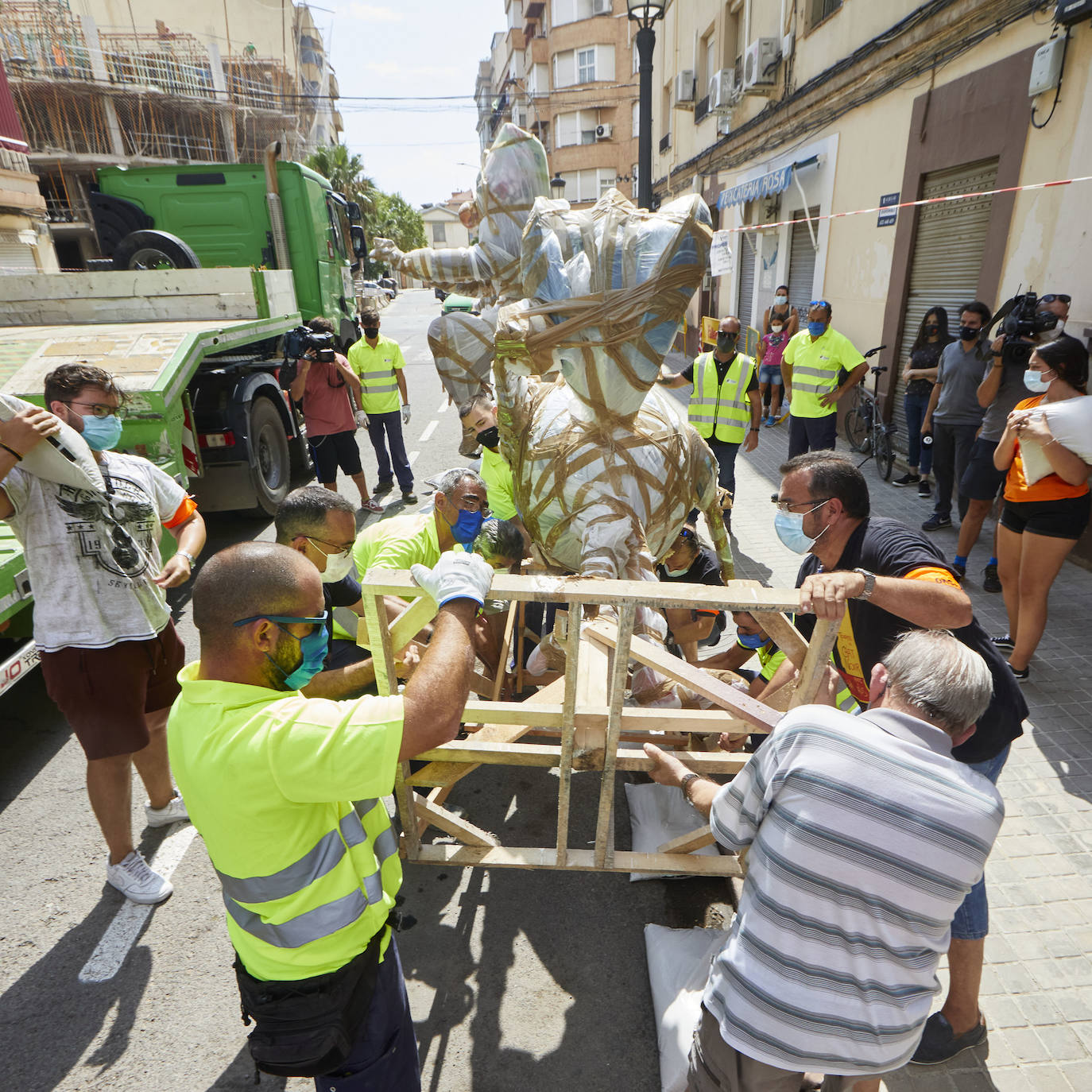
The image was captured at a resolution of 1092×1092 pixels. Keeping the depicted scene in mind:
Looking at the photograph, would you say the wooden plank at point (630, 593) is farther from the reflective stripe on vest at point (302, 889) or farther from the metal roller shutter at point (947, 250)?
the metal roller shutter at point (947, 250)

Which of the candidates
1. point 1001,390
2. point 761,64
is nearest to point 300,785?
point 1001,390

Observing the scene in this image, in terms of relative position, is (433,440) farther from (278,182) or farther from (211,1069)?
(211,1069)

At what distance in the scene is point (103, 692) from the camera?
2.84 metres

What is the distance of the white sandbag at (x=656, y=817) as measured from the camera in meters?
3.11

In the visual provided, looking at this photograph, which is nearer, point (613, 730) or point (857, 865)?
point (857, 865)

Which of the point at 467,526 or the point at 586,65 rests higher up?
the point at 586,65

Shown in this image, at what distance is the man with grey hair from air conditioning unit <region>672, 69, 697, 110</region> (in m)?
17.9

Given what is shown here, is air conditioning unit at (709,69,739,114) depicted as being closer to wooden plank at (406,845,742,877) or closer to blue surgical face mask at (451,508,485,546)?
blue surgical face mask at (451,508,485,546)

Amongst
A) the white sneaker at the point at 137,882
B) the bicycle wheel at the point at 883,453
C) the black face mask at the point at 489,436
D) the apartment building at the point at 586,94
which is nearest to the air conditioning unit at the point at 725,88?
the bicycle wheel at the point at 883,453

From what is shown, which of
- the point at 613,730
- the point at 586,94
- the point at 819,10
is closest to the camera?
the point at 613,730

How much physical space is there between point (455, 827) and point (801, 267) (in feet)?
38.0

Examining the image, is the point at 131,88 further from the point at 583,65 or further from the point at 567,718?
the point at 567,718

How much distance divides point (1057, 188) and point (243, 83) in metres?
30.2

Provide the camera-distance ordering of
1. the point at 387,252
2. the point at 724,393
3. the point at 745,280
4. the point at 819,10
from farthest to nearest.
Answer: the point at 745,280 → the point at 819,10 → the point at 724,393 → the point at 387,252
